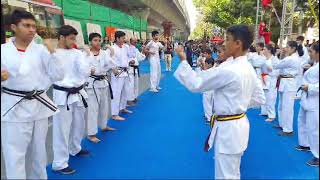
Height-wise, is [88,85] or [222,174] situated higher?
[88,85]

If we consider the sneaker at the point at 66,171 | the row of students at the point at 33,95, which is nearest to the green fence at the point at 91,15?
the row of students at the point at 33,95

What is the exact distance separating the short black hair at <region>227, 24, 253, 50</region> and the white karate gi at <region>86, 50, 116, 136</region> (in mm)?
2875

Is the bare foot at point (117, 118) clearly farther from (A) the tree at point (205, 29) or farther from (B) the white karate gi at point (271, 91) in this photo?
(A) the tree at point (205, 29)

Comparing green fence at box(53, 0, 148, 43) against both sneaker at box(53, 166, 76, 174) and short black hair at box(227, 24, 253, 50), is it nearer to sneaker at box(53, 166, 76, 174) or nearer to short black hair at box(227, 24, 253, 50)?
sneaker at box(53, 166, 76, 174)

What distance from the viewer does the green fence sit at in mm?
10082

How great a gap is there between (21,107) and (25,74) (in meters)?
0.33

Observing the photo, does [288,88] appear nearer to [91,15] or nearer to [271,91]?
[271,91]

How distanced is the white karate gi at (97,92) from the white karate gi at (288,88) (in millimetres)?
3022

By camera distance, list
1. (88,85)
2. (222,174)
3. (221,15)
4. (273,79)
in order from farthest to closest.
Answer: (221,15) → (273,79) → (88,85) → (222,174)

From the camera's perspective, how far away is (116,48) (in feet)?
24.4

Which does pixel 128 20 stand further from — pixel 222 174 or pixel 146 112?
pixel 222 174

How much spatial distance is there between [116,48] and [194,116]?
2.34 metres

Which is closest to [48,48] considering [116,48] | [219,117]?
[219,117]

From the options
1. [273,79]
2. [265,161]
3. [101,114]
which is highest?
[273,79]
